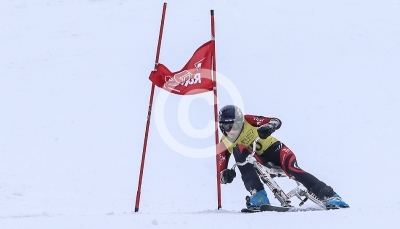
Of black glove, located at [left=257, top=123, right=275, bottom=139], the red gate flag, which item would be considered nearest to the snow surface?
black glove, located at [left=257, top=123, right=275, bottom=139]

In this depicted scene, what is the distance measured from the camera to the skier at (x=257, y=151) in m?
9.00

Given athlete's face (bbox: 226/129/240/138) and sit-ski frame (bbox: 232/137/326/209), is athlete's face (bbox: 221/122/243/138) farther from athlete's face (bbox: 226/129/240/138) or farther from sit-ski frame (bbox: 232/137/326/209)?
sit-ski frame (bbox: 232/137/326/209)

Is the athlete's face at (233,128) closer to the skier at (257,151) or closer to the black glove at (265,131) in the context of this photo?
the skier at (257,151)

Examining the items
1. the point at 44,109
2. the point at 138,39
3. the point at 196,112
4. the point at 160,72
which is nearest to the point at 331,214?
the point at 160,72

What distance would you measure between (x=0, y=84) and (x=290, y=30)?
8522 millimetres

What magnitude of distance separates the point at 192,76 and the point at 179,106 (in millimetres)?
6715

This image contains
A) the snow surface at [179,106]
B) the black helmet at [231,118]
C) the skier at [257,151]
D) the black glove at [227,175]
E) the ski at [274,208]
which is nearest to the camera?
the ski at [274,208]

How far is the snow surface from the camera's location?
38.2 ft

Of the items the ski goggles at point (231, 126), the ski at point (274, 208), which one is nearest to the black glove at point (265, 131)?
the ski goggles at point (231, 126)

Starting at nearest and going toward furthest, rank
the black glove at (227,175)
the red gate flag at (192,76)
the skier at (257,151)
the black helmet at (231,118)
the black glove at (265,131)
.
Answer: the skier at (257,151)
the black glove at (265,131)
the black helmet at (231,118)
the black glove at (227,175)
the red gate flag at (192,76)

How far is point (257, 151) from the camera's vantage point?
9500 millimetres

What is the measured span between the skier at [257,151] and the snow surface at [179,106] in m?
0.61

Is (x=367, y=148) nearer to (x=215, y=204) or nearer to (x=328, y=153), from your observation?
(x=328, y=153)

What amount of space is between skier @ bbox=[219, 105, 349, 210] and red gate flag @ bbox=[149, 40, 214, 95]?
2.30ft
